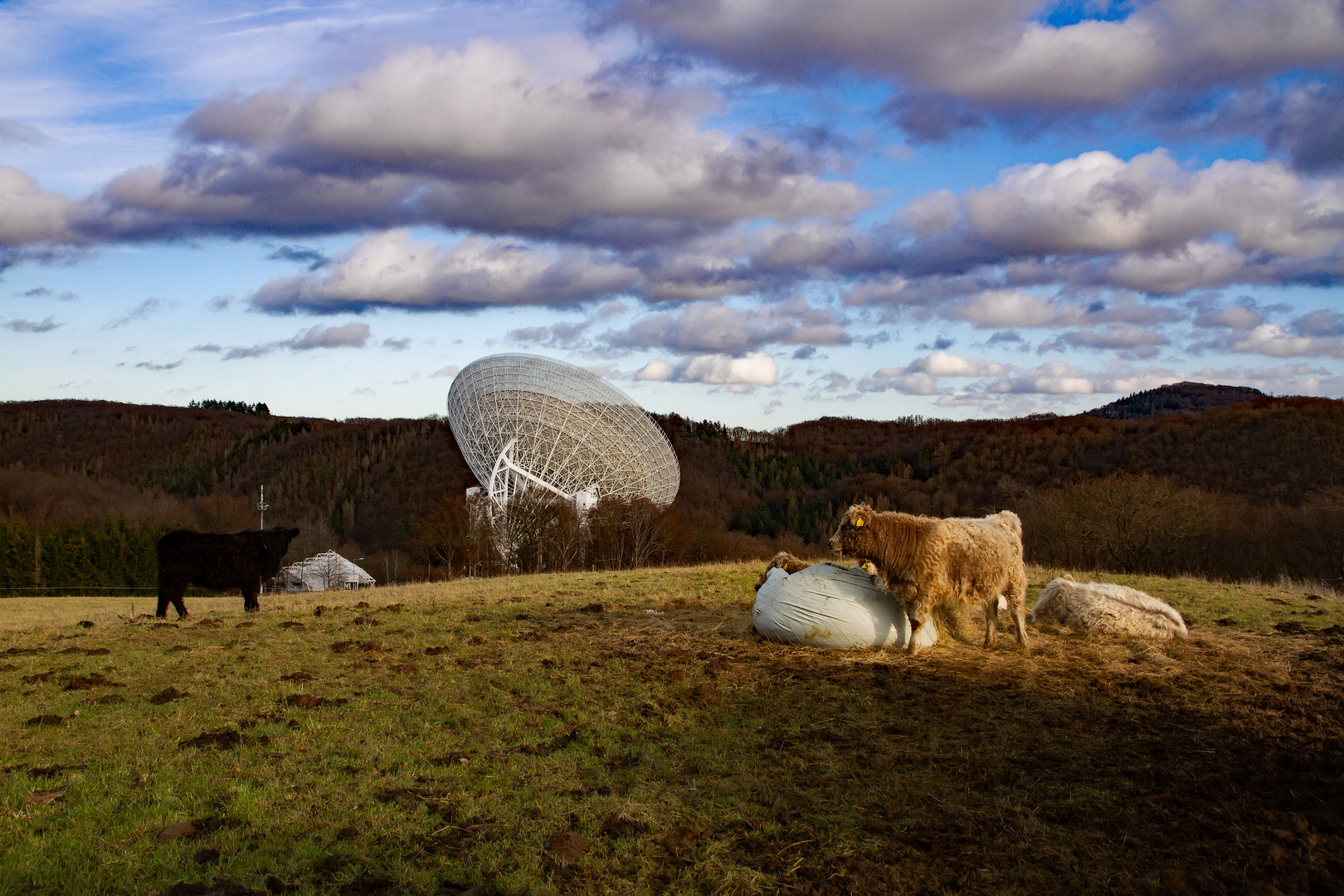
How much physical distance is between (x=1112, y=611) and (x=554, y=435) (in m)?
36.1

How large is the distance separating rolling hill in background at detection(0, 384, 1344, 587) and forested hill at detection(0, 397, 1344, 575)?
1.29 ft

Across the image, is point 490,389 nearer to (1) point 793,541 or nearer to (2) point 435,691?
(2) point 435,691

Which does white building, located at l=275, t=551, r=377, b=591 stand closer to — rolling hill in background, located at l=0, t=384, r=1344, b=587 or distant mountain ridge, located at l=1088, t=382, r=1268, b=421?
rolling hill in background, located at l=0, t=384, r=1344, b=587

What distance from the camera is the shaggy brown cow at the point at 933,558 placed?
1127cm

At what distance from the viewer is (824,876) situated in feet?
17.3

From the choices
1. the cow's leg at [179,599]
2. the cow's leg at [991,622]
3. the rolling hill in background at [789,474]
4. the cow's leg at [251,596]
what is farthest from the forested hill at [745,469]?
the cow's leg at [179,599]

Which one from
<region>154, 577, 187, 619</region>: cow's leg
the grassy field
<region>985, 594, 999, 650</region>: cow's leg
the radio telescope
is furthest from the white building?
<region>985, 594, 999, 650</region>: cow's leg

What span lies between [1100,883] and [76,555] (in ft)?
272

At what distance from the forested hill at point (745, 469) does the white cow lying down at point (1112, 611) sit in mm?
37882

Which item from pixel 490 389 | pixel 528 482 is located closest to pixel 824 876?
pixel 490 389

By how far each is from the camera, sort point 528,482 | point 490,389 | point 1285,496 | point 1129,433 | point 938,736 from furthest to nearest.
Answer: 1. point 1129,433
2. point 1285,496
3. point 528,482
4. point 490,389
5. point 938,736

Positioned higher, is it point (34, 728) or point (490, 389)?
point (490, 389)

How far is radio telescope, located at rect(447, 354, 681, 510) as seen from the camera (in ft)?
142

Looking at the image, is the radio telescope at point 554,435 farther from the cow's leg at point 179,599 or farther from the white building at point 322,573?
the white building at point 322,573
